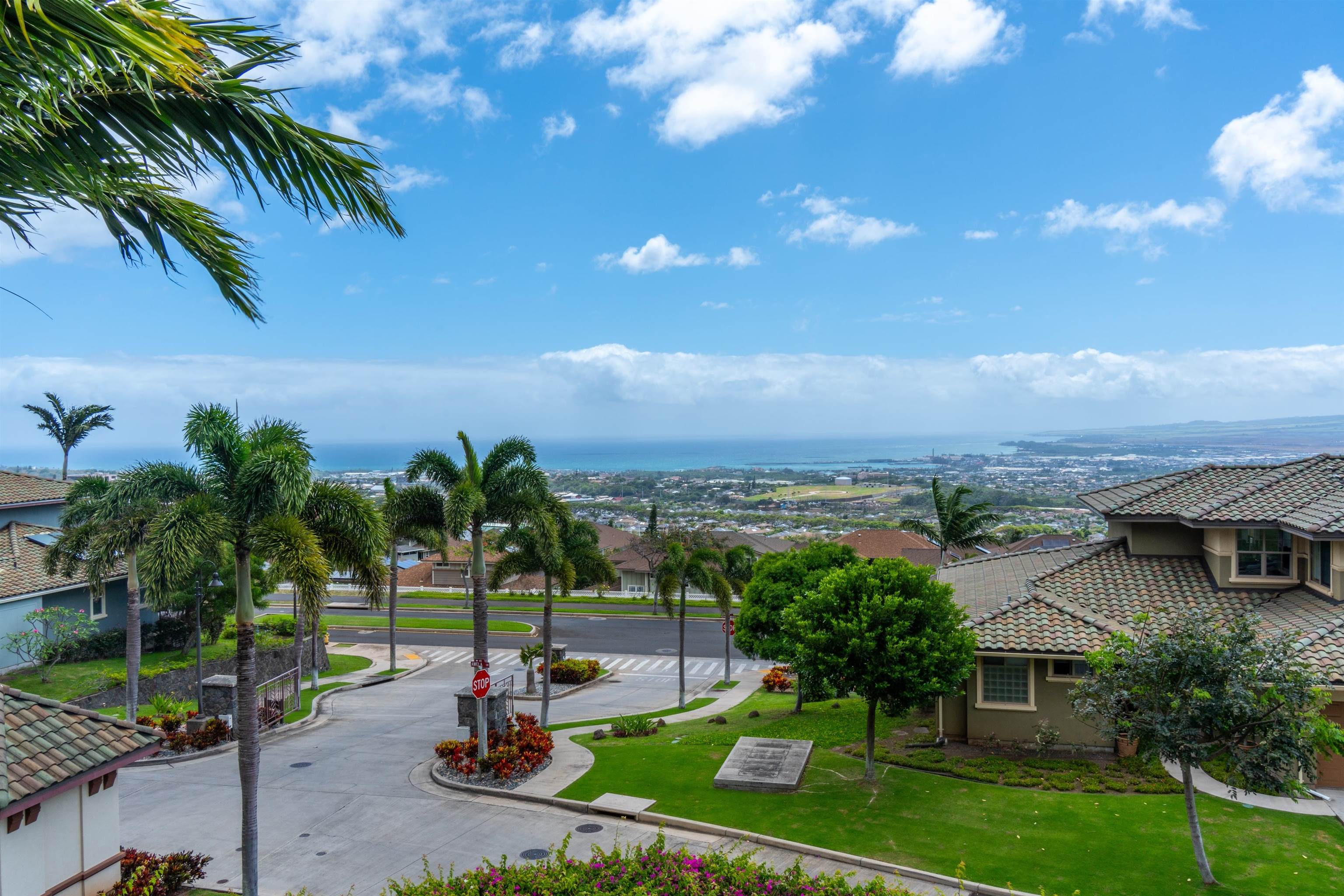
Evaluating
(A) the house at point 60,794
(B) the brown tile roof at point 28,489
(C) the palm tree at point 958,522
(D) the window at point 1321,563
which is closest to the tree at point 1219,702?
(D) the window at point 1321,563


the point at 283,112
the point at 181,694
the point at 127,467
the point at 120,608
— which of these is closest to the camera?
the point at 283,112

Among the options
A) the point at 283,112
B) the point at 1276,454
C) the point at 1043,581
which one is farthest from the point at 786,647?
the point at 1276,454

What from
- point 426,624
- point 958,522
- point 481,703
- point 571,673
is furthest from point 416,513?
point 426,624

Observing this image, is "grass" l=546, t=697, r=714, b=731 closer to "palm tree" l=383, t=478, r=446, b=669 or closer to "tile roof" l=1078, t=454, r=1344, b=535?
"palm tree" l=383, t=478, r=446, b=669

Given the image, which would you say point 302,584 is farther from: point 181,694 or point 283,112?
point 181,694

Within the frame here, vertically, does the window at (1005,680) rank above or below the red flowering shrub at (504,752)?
above

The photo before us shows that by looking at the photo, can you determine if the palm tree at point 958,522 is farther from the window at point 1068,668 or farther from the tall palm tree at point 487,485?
the tall palm tree at point 487,485
